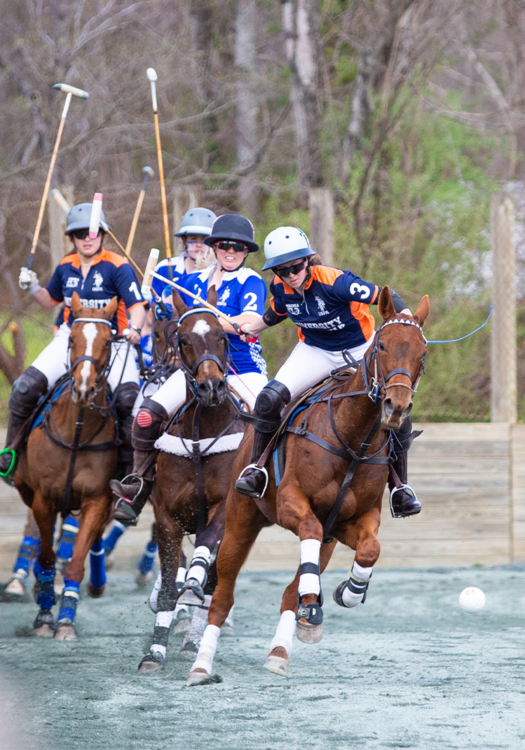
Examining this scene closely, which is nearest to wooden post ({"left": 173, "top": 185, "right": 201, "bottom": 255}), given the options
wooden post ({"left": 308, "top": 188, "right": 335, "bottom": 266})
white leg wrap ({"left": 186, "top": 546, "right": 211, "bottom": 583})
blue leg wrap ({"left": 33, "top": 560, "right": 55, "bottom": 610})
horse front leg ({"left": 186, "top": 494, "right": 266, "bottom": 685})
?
wooden post ({"left": 308, "top": 188, "right": 335, "bottom": 266})

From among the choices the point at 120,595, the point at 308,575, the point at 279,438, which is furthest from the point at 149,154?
the point at 308,575

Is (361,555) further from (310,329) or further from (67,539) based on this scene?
(67,539)

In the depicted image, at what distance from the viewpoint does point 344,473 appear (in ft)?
16.3

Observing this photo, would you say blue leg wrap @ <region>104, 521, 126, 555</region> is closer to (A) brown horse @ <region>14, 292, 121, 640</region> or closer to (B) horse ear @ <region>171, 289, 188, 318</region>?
(A) brown horse @ <region>14, 292, 121, 640</region>

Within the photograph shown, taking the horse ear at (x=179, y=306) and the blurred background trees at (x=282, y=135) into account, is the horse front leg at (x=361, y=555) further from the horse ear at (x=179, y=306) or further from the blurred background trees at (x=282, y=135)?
the blurred background trees at (x=282, y=135)

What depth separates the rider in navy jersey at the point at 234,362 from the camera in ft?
20.4

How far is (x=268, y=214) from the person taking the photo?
33.9 feet

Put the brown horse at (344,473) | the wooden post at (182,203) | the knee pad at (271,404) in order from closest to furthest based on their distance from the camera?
the brown horse at (344,473) → the knee pad at (271,404) → the wooden post at (182,203)

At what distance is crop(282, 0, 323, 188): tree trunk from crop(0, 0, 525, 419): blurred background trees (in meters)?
0.03

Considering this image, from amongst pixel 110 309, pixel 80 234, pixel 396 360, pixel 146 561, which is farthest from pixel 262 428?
pixel 146 561

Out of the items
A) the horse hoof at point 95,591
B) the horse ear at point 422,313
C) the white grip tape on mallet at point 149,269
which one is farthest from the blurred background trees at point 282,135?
the horse ear at point 422,313

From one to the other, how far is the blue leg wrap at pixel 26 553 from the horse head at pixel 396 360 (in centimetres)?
487

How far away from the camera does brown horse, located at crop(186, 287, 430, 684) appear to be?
455cm

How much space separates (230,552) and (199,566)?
0.34 meters
